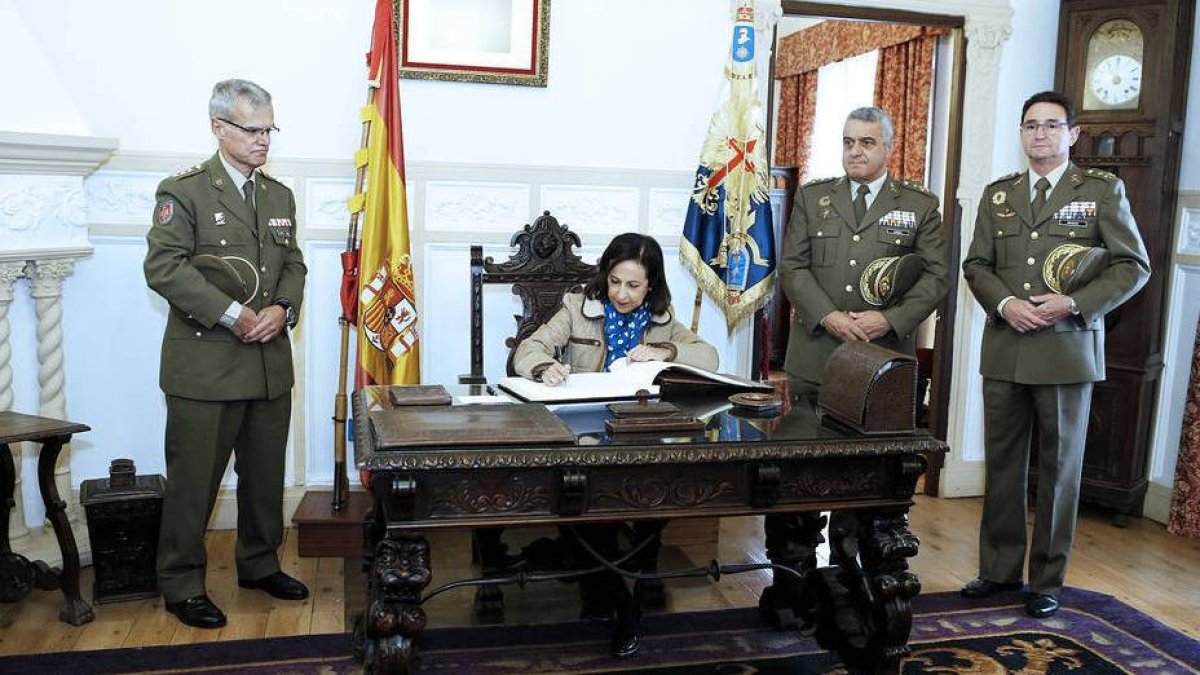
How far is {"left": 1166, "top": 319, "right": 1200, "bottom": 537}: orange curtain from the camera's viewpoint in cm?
407

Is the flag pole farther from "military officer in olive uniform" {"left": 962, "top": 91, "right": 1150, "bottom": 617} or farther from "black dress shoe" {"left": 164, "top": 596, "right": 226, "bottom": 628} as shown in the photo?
"military officer in olive uniform" {"left": 962, "top": 91, "right": 1150, "bottom": 617}

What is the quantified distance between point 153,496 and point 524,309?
1331mm

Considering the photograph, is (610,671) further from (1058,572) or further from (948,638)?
(1058,572)

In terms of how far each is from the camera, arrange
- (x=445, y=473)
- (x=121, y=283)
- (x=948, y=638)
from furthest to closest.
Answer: (x=121, y=283), (x=948, y=638), (x=445, y=473)

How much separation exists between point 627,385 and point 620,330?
544 millimetres

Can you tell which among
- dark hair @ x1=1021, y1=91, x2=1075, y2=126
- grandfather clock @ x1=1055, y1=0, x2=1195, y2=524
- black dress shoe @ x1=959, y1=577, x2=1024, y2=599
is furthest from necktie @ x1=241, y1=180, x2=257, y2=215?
grandfather clock @ x1=1055, y1=0, x2=1195, y2=524

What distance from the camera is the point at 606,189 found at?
13.3 ft

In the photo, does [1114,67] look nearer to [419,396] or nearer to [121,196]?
[419,396]

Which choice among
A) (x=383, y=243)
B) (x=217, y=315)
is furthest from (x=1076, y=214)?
(x=217, y=315)

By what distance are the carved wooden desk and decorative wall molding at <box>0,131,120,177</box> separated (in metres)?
1.47

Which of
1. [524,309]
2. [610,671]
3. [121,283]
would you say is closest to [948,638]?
[610,671]

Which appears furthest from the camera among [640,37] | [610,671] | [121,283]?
[640,37]

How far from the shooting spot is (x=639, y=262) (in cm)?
306

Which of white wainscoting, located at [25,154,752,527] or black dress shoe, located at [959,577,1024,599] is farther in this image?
white wainscoting, located at [25,154,752,527]
